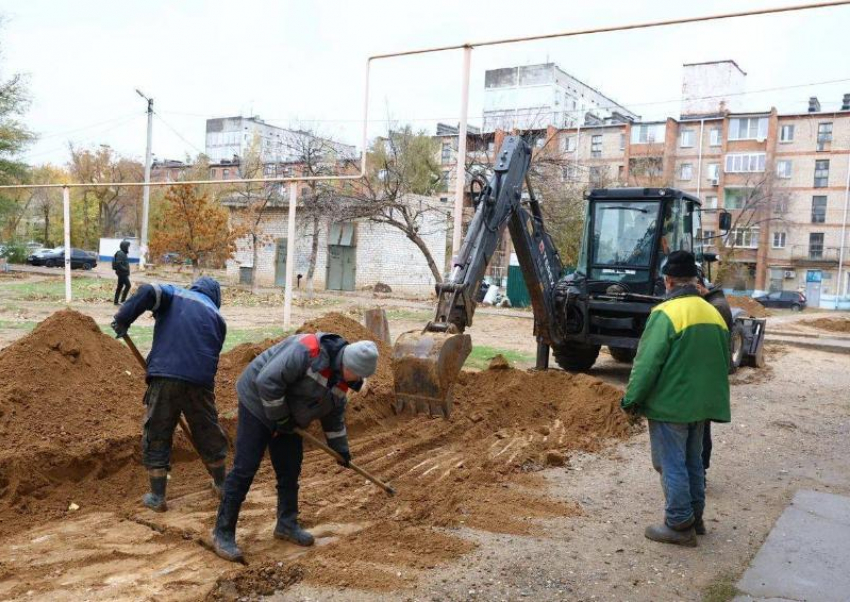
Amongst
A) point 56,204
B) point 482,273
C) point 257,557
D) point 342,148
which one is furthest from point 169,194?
point 56,204

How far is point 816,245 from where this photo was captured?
5578cm

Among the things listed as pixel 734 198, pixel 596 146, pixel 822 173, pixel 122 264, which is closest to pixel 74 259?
pixel 122 264

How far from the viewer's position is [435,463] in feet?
23.3

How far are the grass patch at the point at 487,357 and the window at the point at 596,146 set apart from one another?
152 feet


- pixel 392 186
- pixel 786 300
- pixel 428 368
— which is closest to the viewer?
pixel 428 368

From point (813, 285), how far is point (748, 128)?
39.6ft

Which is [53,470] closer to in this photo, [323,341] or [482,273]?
[323,341]

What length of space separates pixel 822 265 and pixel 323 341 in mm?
57626

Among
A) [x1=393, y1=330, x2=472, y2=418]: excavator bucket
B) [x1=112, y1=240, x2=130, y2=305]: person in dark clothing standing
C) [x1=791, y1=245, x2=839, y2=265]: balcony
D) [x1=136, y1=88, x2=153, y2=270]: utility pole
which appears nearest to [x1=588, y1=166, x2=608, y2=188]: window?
[x1=791, y1=245, x2=839, y2=265]: balcony

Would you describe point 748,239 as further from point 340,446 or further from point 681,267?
point 340,446

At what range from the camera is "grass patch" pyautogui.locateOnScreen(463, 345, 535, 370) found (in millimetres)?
13265

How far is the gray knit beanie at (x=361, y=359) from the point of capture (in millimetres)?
4469

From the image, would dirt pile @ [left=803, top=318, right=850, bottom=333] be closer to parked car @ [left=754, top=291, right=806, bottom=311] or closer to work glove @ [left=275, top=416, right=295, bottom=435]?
parked car @ [left=754, top=291, right=806, bottom=311]

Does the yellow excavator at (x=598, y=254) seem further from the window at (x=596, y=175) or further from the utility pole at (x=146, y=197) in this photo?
the window at (x=596, y=175)
